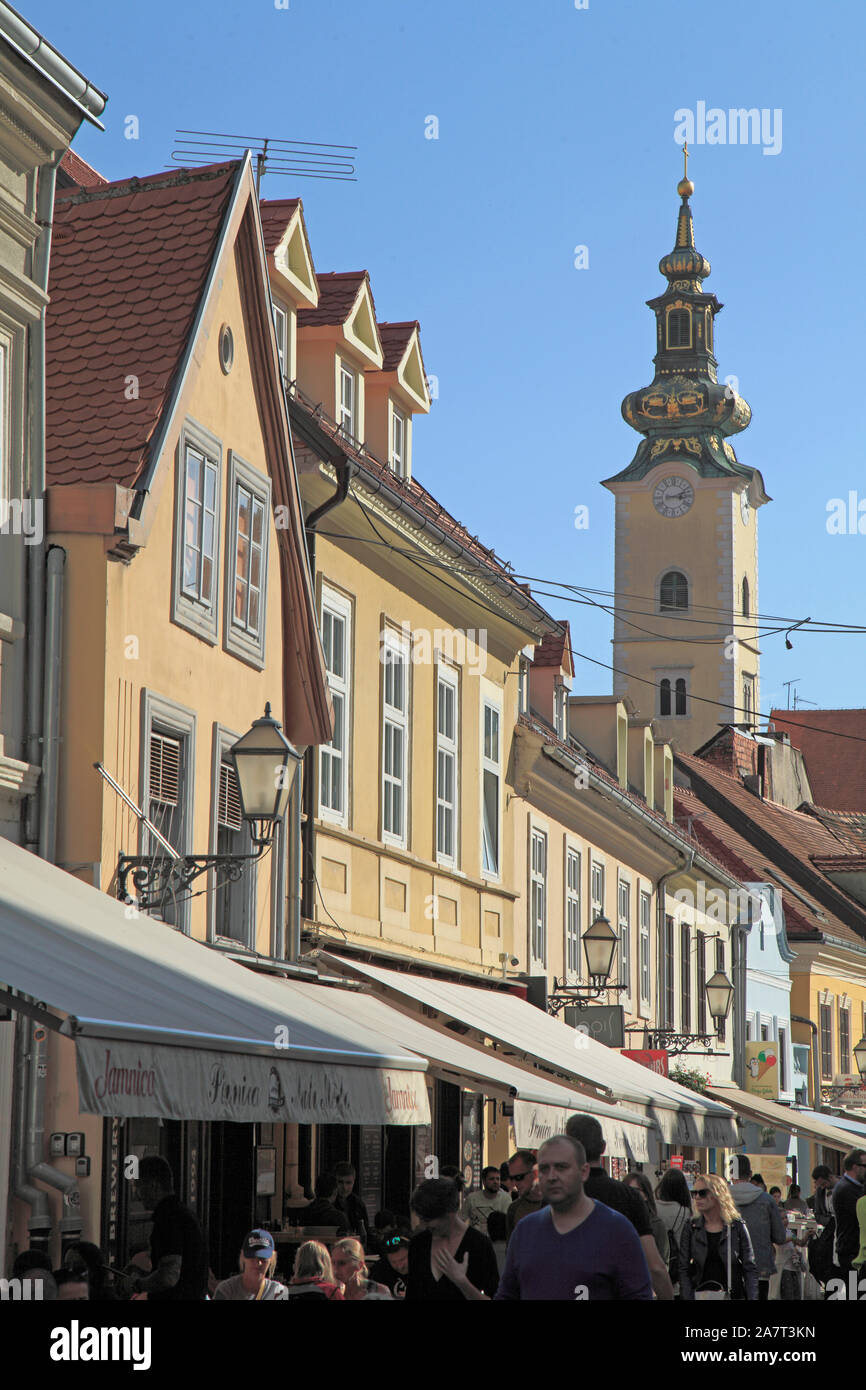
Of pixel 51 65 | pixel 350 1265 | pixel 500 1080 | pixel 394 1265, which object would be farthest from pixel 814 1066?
pixel 350 1265

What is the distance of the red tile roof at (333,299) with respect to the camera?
1934 cm

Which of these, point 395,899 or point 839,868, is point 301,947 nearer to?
point 395,899

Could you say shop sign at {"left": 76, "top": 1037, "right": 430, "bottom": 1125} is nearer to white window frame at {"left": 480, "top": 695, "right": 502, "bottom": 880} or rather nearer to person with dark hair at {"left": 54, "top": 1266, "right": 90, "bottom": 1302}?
person with dark hair at {"left": 54, "top": 1266, "right": 90, "bottom": 1302}

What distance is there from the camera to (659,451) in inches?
4075

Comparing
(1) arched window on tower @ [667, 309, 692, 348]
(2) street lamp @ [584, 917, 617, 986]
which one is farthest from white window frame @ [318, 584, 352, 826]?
(1) arched window on tower @ [667, 309, 692, 348]

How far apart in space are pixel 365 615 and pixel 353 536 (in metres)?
0.82

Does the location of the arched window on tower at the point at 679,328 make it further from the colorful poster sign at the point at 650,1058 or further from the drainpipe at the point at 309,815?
the drainpipe at the point at 309,815

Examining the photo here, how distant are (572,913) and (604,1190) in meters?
18.7

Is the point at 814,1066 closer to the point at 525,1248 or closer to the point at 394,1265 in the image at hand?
the point at 394,1265

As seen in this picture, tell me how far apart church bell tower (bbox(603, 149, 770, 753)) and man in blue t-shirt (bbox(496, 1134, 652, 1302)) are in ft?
304

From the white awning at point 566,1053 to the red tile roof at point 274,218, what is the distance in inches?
246

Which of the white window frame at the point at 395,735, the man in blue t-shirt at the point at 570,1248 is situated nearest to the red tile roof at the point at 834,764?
the white window frame at the point at 395,735

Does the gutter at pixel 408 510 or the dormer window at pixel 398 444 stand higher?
the dormer window at pixel 398 444
